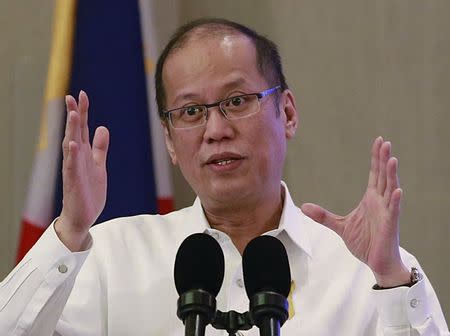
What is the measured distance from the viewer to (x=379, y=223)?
1809 mm

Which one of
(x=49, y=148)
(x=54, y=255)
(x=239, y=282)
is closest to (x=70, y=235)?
(x=54, y=255)

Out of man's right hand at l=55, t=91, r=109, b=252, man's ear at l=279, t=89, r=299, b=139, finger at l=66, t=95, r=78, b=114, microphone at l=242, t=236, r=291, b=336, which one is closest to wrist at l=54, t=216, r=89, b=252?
man's right hand at l=55, t=91, r=109, b=252

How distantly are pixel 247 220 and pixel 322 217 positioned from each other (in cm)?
41

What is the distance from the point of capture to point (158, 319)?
82.6 inches

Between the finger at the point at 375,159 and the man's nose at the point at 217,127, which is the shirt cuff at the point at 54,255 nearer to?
the man's nose at the point at 217,127

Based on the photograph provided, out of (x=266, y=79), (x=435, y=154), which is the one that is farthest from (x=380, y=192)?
(x=435, y=154)

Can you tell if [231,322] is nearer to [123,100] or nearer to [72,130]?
[72,130]

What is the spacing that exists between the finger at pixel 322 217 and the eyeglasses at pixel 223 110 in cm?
39

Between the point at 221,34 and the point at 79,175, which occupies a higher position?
the point at 221,34

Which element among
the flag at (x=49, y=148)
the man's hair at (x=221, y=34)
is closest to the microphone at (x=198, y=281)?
the man's hair at (x=221, y=34)

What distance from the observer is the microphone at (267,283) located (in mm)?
1227

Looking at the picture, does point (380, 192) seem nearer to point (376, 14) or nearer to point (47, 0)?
point (376, 14)

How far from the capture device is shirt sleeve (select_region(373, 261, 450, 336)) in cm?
182

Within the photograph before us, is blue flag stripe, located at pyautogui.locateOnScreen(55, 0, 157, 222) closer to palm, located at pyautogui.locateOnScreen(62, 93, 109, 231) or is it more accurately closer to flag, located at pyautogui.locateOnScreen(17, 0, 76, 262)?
flag, located at pyautogui.locateOnScreen(17, 0, 76, 262)
